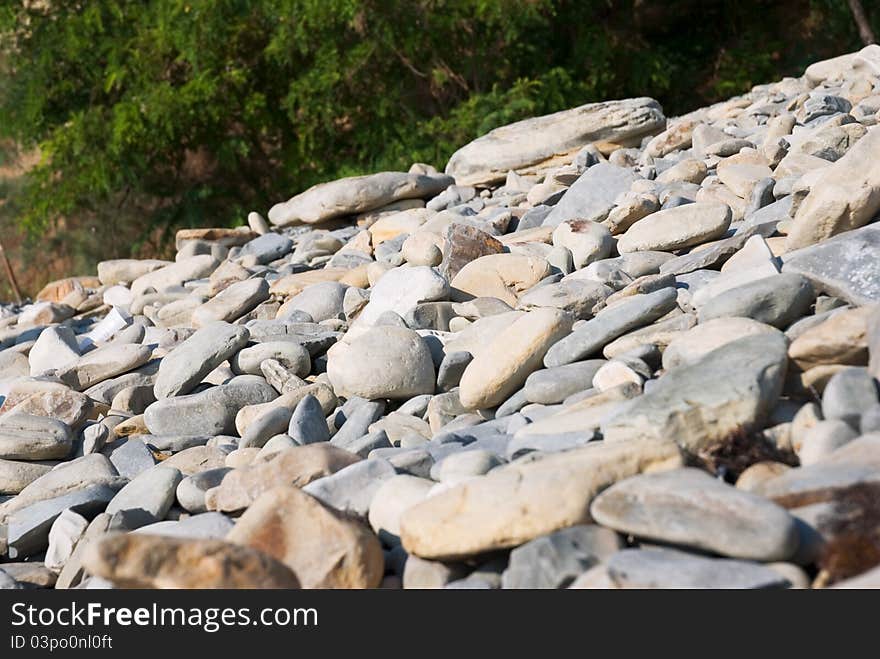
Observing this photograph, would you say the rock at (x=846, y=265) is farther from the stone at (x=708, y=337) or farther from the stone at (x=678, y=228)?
the stone at (x=678, y=228)

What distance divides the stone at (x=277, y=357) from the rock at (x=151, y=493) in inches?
34.6

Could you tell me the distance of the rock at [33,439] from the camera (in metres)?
3.33

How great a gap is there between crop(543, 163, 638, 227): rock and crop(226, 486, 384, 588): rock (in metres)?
2.82

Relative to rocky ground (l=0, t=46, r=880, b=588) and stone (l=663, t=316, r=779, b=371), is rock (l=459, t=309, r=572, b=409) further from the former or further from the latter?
stone (l=663, t=316, r=779, b=371)

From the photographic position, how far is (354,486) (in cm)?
234

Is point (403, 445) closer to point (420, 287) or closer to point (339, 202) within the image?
point (420, 287)

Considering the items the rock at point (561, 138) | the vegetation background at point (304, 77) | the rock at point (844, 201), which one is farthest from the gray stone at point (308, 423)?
the vegetation background at point (304, 77)

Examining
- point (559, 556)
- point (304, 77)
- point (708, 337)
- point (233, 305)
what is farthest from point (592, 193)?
point (304, 77)

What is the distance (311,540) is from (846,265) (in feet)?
5.43

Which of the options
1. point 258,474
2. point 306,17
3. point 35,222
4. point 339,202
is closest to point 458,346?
point 258,474

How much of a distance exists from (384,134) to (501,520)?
28.2 ft

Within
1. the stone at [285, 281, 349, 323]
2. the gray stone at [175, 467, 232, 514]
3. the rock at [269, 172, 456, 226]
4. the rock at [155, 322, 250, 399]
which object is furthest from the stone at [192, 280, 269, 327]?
the gray stone at [175, 467, 232, 514]

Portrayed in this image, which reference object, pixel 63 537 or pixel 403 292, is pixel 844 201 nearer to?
pixel 403 292

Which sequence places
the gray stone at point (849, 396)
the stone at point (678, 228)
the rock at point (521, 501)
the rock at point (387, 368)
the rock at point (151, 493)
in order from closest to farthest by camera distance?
the rock at point (521, 501) < the gray stone at point (849, 396) < the rock at point (151, 493) < the rock at point (387, 368) < the stone at point (678, 228)
